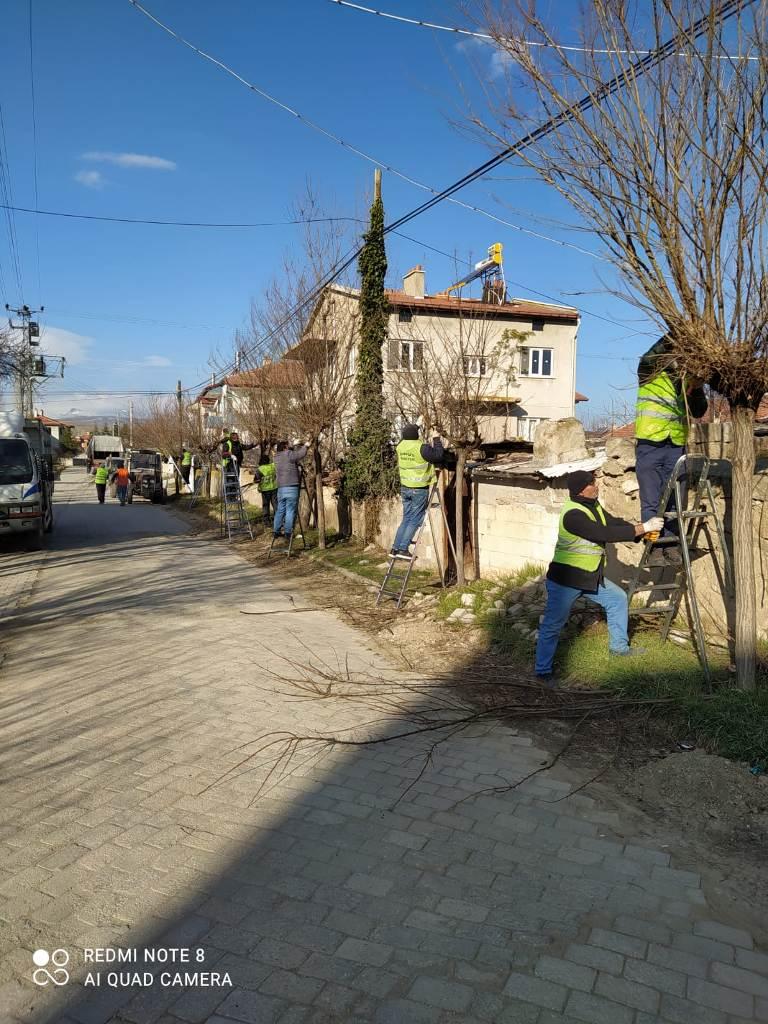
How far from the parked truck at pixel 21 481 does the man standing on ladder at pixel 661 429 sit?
12674mm

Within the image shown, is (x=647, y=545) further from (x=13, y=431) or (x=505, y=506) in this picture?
(x=13, y=431)

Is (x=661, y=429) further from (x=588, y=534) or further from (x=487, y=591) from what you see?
(x=487, y=591)

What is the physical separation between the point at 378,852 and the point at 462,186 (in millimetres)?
9348

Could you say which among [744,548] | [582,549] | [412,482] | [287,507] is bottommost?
[287,507]

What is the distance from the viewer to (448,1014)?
8.48ft

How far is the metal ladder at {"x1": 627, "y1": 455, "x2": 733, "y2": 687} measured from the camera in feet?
17.2

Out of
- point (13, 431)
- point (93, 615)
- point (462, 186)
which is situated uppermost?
point (462, 186)

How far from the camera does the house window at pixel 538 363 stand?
122ft

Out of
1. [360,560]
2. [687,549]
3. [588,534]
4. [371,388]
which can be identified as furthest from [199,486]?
[687,549]

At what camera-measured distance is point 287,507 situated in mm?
14516

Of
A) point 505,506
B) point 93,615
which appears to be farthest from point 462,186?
point 93,615

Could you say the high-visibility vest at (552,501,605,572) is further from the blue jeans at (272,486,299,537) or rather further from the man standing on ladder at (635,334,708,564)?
the blue jeans at (272,486,299,537)

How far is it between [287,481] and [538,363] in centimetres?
2618

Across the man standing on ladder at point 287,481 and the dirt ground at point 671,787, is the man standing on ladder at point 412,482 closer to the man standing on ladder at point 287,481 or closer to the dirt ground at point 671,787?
the dirt ground at point 671,787
